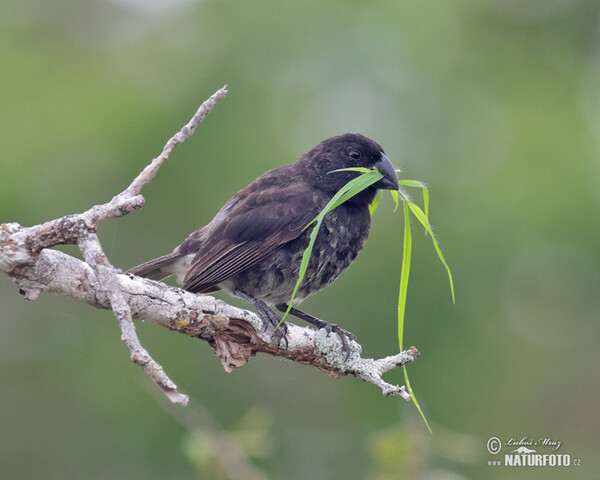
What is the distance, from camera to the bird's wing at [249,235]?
4.12 metres

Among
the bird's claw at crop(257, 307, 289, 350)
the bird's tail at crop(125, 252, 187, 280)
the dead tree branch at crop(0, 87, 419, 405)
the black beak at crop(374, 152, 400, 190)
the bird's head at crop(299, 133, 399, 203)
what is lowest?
the dead tree branch at crop(0, 87, 419, 405)

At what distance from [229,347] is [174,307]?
0.39m

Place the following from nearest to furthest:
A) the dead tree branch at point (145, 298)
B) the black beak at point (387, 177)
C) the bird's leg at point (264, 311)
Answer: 1. the dead tree branch at point (145, 298)
2. the bird's leg at point (264, 311)
3. the black beak at point (387, 177)

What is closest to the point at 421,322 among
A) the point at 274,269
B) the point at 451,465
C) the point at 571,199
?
the point at 451,465

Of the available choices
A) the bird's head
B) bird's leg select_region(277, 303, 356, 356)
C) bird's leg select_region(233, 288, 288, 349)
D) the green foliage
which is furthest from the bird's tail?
the green foliage

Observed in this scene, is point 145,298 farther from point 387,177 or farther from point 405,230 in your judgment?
point 387,177

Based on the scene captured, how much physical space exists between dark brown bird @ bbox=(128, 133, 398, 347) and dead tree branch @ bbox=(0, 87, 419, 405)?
1.33ft

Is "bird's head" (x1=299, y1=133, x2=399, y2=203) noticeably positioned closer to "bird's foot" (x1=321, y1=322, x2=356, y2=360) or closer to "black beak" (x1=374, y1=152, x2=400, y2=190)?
"black beak" (x1=374, y1=152, x2=400, y2=190)

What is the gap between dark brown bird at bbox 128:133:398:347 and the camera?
4.13m

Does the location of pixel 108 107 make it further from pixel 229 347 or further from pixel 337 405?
pixel 229 347

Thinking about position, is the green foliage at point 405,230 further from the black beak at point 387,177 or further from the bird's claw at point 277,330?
the black beak at point 387,177

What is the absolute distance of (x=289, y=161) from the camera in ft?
23.8

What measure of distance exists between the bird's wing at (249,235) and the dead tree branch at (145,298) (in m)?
0.64

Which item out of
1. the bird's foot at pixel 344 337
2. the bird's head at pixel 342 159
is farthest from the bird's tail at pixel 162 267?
the bird's foot at pixel 344 337
